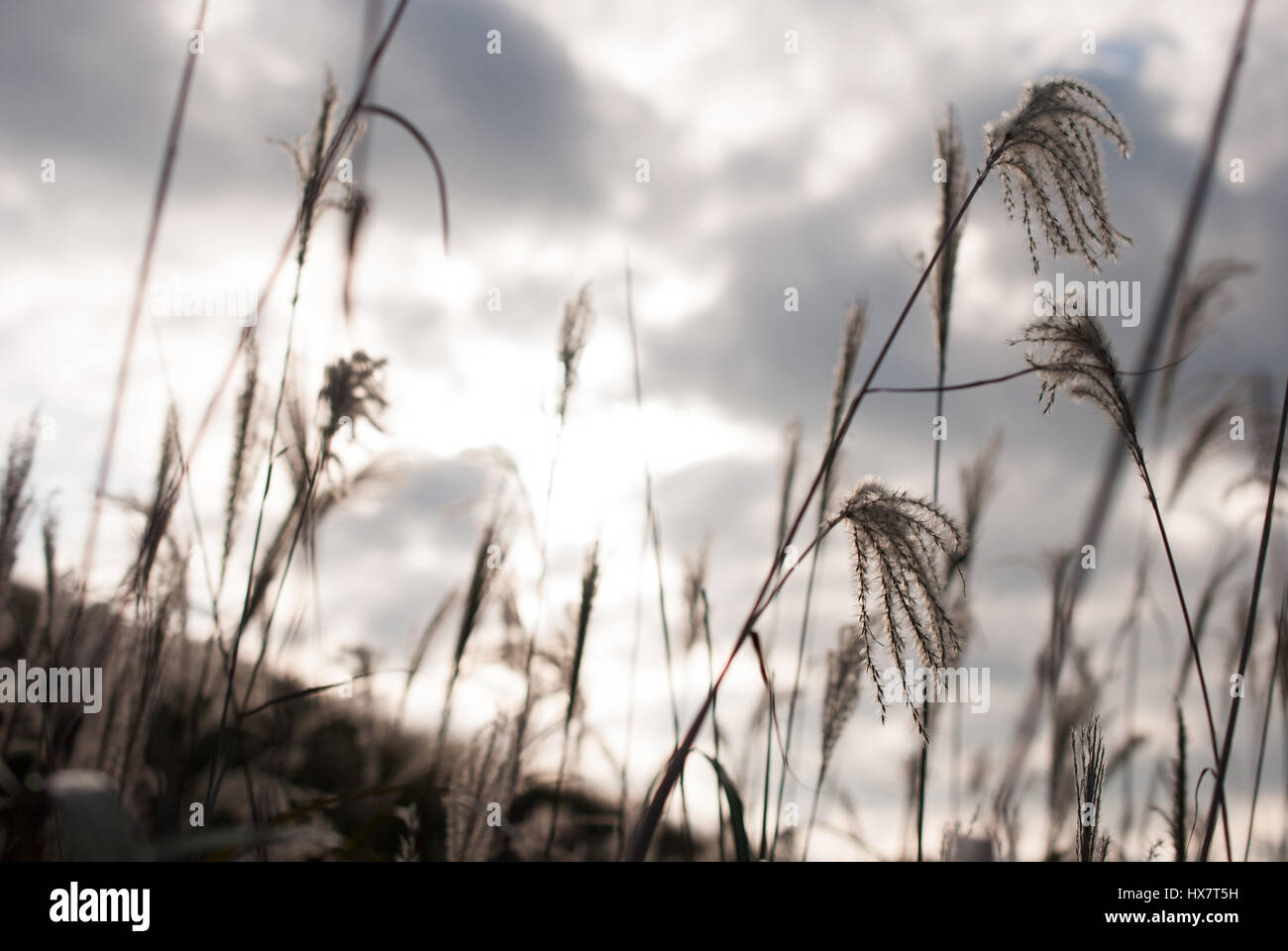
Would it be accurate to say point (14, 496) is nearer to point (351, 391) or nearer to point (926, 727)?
point (351, 391)

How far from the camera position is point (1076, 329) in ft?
4.08

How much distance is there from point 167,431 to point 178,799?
76 cm

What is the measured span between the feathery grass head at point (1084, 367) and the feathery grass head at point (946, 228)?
28 cm

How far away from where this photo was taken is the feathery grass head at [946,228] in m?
1.53

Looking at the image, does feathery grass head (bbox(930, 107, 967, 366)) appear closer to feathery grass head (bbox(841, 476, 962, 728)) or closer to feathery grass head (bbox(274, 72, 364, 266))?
feathery grass head (bbox(841, 476, 962, 728))

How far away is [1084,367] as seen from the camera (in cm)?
124

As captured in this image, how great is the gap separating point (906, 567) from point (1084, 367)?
1.57 feet

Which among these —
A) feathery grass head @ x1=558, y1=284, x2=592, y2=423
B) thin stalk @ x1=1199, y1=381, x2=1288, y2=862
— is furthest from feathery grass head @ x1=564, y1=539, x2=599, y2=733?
thin stalk @ x1=1199, y1=381, x2=1288, y2=862

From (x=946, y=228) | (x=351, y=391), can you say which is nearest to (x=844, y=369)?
(x=946, y=228)

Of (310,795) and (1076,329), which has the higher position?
(1076,329)

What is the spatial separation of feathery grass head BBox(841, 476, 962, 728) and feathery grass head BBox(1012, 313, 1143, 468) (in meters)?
0.38
